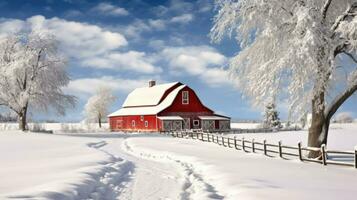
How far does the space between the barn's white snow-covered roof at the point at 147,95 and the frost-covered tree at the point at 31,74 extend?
17.3 meters

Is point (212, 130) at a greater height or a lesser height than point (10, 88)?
lesser

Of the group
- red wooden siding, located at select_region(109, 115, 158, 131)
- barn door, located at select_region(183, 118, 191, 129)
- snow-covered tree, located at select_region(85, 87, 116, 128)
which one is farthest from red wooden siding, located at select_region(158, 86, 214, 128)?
snow-covered tree, located at select_region(85, 87, 116, 128)

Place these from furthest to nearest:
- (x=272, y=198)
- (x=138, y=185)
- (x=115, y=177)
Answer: (x=115, y=177)
(x=138, y=185)
(x=272, y=198)

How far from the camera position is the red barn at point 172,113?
202 feet

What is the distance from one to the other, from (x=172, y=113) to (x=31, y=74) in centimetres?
2082

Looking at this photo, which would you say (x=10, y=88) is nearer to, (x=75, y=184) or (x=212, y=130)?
(x=212, y=130)

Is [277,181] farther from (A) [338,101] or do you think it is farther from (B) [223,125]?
(B) [223,125]

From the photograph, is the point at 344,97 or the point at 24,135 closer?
the point at 344,97

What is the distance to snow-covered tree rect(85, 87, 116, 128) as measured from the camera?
92875 millimetres

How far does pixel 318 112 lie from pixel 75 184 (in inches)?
525

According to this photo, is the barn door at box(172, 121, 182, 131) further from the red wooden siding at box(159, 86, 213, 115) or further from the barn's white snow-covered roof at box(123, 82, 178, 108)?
the barn's white snow-covered roof at box(123, 82, 178, 108)

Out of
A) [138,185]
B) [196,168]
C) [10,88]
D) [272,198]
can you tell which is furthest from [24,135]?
[272,198]

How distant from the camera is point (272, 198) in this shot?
34.2ft

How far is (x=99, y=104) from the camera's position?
92875 mm
